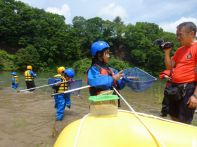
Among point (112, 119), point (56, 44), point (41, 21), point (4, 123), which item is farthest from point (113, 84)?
point (41, 21)

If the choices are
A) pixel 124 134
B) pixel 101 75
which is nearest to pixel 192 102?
pixel 101 75

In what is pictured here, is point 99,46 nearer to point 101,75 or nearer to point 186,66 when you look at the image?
point 101,75

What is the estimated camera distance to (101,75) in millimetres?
4184

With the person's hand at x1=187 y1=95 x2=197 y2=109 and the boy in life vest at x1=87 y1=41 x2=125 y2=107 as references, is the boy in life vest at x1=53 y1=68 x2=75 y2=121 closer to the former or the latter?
the boy in life vest at x1=87 y1=41 x2=125 y2=107

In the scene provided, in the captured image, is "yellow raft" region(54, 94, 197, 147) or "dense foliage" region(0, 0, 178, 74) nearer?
"yellow raft" region(54, 94, 197, 147)

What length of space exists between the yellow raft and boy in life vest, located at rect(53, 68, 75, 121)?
20.7 ft

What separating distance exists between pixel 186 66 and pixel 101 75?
98 cm

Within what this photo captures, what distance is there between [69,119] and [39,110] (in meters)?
2.20

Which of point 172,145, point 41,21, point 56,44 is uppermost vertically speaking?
point 41,21

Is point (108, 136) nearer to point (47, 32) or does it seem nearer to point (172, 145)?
point (172, 145)

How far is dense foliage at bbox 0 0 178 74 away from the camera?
53.8 meters

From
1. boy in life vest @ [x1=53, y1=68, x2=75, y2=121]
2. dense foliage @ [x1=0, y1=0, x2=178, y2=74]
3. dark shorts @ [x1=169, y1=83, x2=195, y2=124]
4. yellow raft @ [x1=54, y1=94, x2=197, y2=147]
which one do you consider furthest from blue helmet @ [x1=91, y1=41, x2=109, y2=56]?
dense foliage @ [x1=0, y1=0, x2=178, y2=74]

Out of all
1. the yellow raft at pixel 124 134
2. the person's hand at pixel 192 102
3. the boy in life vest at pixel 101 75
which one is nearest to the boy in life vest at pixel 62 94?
the boy in life vest at pixel 101 75

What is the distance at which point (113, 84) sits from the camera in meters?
4.28
